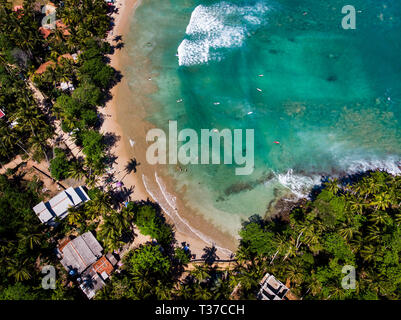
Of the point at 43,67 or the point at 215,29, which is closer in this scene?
the point at 43,67

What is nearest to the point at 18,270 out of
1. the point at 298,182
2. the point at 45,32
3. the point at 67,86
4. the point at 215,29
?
the point at 67,86

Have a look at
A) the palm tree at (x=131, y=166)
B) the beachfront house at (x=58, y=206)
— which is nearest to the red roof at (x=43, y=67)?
the palm tree at (x=131, y=166)

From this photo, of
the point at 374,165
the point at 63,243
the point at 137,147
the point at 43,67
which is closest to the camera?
the point at 63,243

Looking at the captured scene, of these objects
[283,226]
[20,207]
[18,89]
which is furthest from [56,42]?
[283,226]

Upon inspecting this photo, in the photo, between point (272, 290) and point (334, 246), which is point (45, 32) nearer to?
point (272, 290)

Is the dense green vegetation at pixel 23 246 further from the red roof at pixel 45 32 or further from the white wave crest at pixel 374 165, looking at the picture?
the white wave crest at pixel 374 165

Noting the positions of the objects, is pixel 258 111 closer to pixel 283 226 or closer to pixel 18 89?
pixel 283 226
